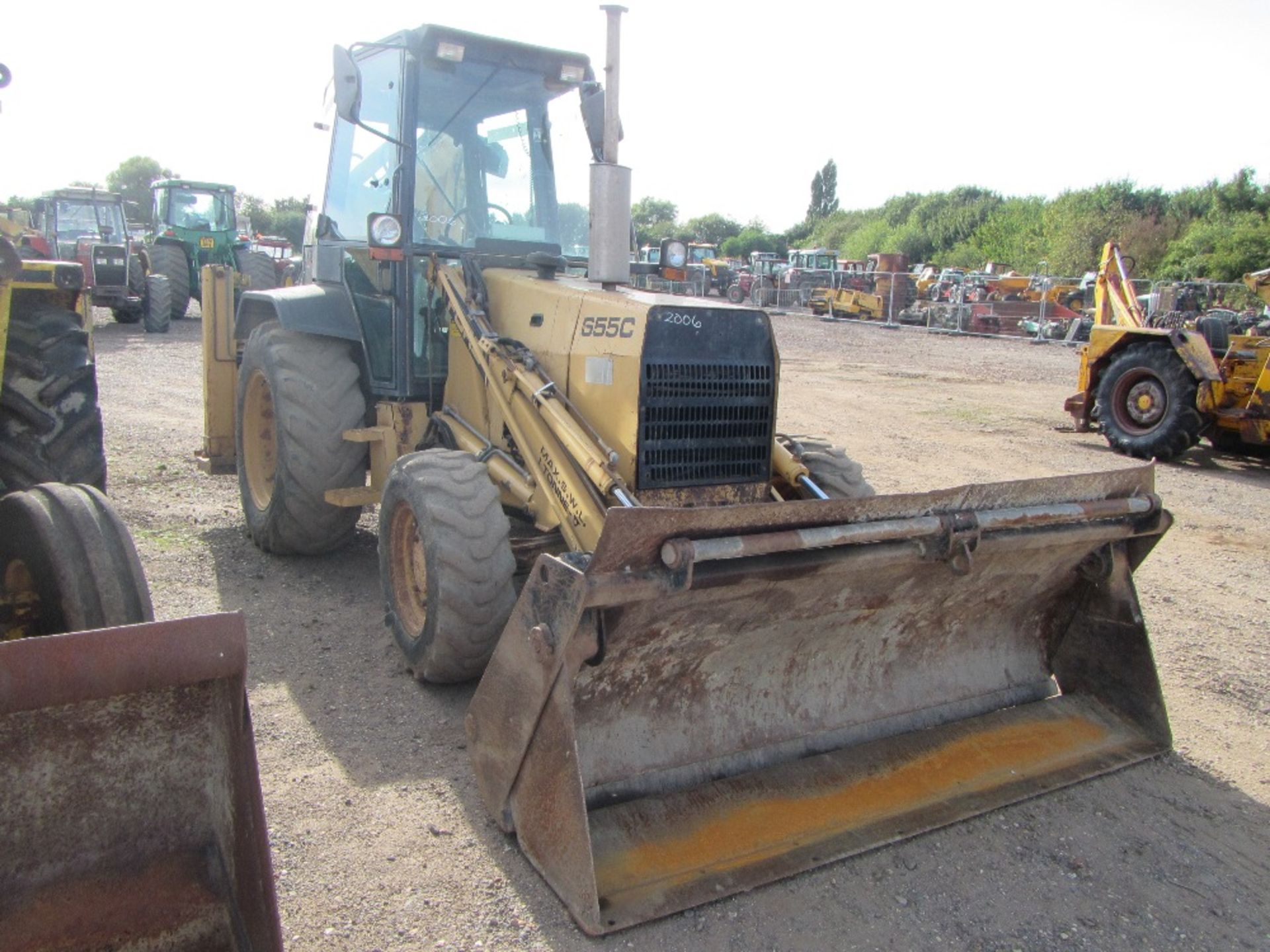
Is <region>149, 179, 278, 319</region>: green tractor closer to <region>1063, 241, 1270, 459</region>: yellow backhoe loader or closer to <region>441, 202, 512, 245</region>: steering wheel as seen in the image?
<region>1063, 241, 1270, 459</region>: yellow backhoe loader

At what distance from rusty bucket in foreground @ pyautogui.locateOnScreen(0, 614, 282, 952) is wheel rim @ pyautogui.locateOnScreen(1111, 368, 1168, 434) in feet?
34.9

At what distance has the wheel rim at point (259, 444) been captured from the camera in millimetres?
6328

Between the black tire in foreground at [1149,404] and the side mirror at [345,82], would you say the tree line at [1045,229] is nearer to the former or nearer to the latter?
the black tire in foreground at [1149,404]

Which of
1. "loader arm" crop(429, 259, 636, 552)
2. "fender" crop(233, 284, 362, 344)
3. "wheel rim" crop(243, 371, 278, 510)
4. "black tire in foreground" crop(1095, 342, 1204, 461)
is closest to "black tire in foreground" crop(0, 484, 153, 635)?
"loader arm" crop(429, 259, 636, 552)

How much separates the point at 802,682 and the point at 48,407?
3727 mm

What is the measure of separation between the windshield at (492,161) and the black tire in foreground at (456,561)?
163cm

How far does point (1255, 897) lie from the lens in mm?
3244

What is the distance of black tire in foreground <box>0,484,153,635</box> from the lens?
273 centimetres

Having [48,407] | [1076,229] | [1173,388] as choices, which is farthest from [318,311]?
[1076,229]

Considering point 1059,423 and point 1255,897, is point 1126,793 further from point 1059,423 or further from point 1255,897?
point 1059,423

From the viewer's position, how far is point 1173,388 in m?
10.5

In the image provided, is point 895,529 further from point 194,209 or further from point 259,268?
point 194,209

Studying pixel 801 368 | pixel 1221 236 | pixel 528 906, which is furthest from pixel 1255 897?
pixel 1221 236

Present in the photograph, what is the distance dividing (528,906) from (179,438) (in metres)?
8.00
